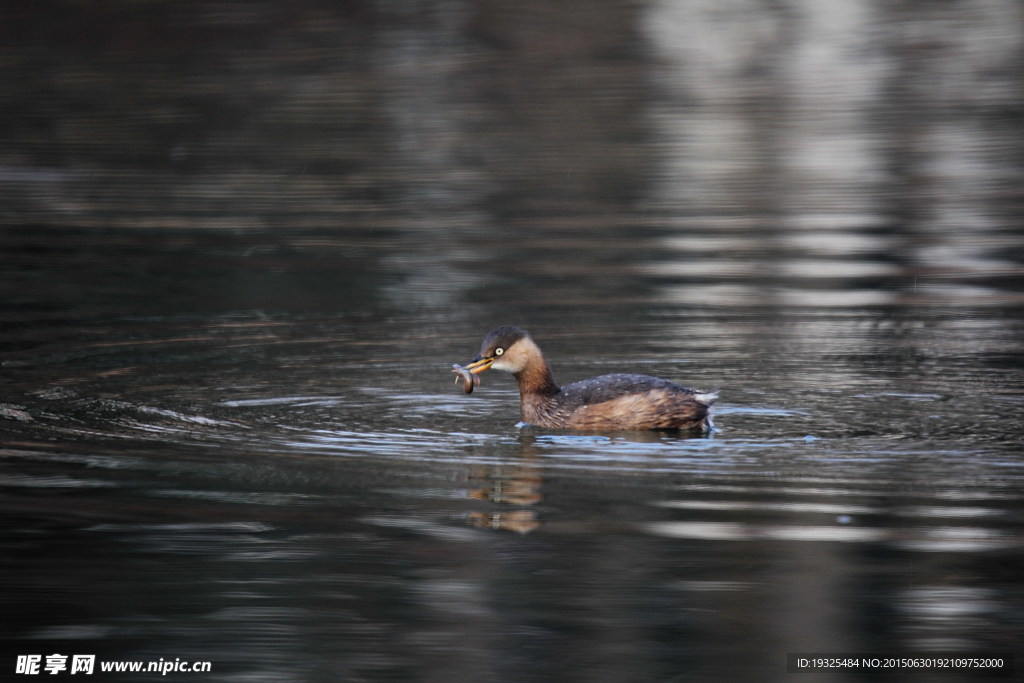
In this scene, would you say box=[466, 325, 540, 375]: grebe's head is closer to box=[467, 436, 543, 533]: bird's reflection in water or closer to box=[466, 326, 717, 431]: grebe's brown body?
box=[466, 326, 717, 431]: grebe's brown body

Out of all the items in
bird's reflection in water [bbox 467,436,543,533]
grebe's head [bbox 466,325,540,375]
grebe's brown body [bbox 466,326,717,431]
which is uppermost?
grebe's head [bbox 466,325,540,375]

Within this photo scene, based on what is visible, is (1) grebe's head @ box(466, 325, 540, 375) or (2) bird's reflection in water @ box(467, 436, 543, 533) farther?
(1) grebe's head @ box(466, 325, 540, 375)

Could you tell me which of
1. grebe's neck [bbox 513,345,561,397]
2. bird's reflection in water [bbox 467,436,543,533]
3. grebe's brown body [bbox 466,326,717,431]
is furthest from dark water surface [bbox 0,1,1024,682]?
grebe's neck [bbox 513,345,561,397]

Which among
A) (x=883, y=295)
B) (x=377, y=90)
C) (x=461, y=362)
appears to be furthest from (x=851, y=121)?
(x=461, y=362)

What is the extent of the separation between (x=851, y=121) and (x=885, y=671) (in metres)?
24.0

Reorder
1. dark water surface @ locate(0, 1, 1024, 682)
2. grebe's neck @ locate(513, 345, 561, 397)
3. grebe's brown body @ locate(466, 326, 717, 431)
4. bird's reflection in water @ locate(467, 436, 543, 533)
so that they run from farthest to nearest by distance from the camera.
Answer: grebe's neck @ locate(513, 345, 561, 397) → grebe's brown body @ locate(466, 326, 717, 431) → bird's reflection in water @ locate(467, 436, 543, 533) → dark water surface @ locate(0, 1, 1024, 682)

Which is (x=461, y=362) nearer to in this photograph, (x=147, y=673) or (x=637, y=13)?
(x=147, y=673)

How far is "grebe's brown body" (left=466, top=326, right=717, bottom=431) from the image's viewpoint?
9.66m

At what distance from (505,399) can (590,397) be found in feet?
4.60

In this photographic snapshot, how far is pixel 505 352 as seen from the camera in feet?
33.3

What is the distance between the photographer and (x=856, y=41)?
3553 centimetres

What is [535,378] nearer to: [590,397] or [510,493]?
[590,397]

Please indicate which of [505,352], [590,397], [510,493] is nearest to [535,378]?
[505,352]

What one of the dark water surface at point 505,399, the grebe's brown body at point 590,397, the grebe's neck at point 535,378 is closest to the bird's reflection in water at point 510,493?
the dark water surface at point 505,399
